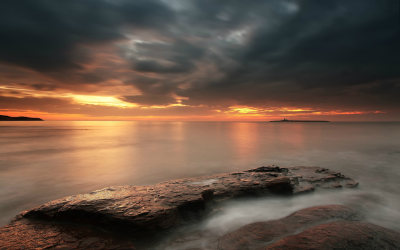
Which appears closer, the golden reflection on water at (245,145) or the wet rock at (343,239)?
the wet rock at (343,239)

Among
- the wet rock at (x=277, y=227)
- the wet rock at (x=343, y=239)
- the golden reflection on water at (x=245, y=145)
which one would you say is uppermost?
the wet rock at (x=343, y=239)

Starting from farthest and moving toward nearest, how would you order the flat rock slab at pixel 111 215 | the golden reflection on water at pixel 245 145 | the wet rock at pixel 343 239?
1. the golden reflection on water at pixel 245 145
2. the flat rock slab at pixel 111 215
3. the wet rock at pixel 343 239

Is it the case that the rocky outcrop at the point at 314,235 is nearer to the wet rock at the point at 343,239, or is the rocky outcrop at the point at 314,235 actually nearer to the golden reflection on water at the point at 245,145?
the wet rock at the point at 343,239

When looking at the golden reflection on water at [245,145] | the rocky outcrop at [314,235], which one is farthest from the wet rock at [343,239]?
the golden reflection on water at [245,145]

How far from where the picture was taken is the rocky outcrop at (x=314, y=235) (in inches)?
105

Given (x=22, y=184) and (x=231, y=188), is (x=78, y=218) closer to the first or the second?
(x=231, y=188)

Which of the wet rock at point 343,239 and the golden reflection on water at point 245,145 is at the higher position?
the wet rock at point 343,239

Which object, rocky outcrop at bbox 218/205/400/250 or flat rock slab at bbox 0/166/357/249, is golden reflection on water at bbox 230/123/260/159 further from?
rocky outcrop at bbox 218/205/400/250

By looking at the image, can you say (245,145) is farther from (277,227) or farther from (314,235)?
(314,235)

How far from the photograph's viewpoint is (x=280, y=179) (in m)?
5.87

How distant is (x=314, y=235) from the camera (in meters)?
2.83

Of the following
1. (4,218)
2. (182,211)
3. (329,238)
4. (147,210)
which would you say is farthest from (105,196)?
(329,238)

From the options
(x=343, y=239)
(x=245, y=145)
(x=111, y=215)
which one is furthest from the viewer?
(x=245, y=145)

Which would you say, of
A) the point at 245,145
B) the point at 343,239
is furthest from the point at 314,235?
the point at 245,145
